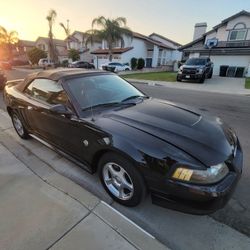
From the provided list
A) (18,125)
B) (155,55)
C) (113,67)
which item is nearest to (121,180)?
(18,125)

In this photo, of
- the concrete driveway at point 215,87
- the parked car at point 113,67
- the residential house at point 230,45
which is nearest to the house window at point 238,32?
the residential house at point 230,45

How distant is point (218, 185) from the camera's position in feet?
5.59

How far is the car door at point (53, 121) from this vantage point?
8.06 ft

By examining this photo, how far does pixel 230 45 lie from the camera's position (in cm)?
2188

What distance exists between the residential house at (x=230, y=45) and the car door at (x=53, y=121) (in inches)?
875

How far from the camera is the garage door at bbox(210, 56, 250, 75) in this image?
20.0 m

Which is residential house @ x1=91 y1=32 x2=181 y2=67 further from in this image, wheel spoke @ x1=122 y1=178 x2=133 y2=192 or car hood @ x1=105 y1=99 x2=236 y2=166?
wheel spoke @ x1=122 y1=178 x2=133 y2=192

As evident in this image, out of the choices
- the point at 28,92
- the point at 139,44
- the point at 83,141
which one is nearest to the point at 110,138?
the point at 83,141

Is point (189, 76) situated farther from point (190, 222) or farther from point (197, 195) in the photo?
point (197, 195)

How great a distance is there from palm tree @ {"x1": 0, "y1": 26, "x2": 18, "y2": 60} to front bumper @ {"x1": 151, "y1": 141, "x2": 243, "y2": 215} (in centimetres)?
5916

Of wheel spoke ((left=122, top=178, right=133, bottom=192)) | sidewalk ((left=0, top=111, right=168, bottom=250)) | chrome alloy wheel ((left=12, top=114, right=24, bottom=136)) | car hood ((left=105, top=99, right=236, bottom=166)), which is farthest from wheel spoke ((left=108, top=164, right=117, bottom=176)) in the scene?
chrome alloy wheel ((left=12, top=114, right=24, bottom=136))

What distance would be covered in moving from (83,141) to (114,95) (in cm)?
89

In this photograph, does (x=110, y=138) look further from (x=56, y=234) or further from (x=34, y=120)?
(x=34, y=120)

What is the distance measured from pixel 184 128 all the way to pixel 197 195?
0.72m
